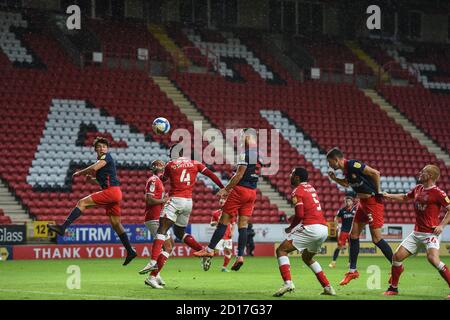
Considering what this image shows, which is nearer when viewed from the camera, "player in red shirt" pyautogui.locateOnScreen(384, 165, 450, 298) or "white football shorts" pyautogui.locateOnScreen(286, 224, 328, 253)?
"white football shorts" pyautogui.locateOnScreen(286, 224, 328, 253)

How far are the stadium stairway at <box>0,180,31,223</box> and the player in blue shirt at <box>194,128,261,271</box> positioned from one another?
46.5 ft

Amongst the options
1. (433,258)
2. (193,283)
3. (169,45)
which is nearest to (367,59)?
(169,45)

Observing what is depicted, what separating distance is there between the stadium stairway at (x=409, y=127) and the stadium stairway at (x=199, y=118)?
29.3ft

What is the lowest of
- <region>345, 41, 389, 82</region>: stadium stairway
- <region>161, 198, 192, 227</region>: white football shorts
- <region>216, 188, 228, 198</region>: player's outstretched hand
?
<region>161, 198, 192, 227</region>: white football shorts

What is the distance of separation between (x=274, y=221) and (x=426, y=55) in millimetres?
18291

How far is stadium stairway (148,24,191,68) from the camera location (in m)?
Result: 42.5

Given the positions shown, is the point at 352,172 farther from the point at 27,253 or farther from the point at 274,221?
the point at 274,221

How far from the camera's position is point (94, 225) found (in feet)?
99.9

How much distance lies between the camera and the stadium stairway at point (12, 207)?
31.3 metres

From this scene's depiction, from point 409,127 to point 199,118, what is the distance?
34.5 ft

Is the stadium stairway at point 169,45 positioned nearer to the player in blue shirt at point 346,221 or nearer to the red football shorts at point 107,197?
the player in blue shirt at point 346,221

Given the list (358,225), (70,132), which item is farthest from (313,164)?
(358,225)

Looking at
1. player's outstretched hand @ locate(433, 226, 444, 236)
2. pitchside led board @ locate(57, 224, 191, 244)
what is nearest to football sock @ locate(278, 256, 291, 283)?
player's outstretched hand @ locate(433, 226, 444, 236)

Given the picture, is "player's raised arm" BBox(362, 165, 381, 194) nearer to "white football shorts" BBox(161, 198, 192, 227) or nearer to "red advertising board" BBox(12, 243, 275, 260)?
"white football shorts" BBox(161, 198, 192, 227)
